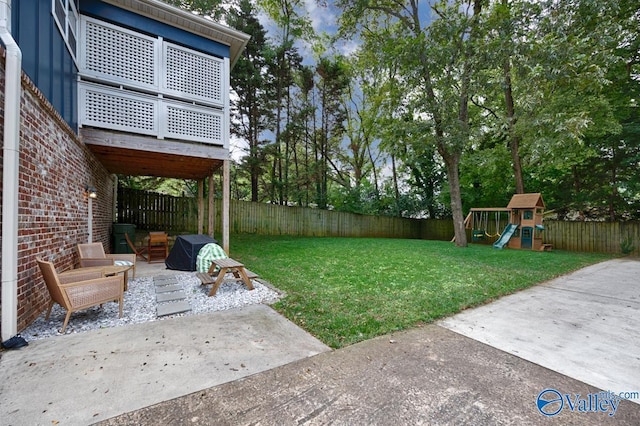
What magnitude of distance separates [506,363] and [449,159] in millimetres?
9648

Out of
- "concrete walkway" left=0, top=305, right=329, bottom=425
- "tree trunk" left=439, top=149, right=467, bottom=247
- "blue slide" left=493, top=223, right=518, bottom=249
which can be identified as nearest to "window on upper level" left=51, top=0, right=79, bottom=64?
"concrete walkway" left=0, top=305, right=329, bottom=425

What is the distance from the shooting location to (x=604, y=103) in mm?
8617

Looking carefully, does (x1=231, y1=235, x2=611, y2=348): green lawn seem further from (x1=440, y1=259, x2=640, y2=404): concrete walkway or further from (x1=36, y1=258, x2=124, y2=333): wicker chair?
(x1=36, y1=258, x2=124, y2=333): wicker chair

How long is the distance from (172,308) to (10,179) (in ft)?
6.53

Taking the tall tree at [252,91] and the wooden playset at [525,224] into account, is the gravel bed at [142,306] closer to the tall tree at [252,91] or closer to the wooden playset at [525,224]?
the tall tree at [252,91]

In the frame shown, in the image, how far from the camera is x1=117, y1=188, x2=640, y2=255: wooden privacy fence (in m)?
9.96

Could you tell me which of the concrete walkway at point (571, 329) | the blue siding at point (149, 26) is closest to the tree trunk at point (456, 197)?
the concrete walkway at point (571, 329)

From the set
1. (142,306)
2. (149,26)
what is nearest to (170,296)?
(142,306)

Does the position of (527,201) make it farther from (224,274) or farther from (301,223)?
(224,274)

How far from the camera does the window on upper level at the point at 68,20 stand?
3682 mm

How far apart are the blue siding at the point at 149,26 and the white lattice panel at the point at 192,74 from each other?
0.55 ft

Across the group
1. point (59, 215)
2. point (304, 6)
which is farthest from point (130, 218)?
point (304, 6)

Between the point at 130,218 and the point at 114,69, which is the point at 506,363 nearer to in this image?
the point at 114,69

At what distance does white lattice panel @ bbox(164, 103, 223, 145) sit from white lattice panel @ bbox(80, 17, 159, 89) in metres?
0.61
